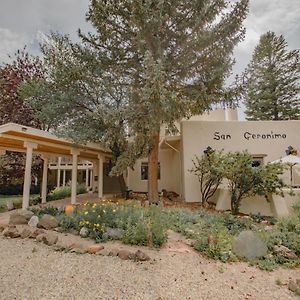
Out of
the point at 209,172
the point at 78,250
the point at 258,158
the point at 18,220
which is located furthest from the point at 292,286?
the point at 258,158

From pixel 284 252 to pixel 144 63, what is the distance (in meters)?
7.66

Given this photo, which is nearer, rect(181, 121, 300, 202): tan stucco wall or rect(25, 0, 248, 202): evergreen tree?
rect(25, 0, 248, 202): evergreen tree

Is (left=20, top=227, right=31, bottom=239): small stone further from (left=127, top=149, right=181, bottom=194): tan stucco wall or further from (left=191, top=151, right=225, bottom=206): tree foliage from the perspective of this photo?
(left=127, top=149, right=181, bottom=194): tan stucco wall

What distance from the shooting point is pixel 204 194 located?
11250 millimetres

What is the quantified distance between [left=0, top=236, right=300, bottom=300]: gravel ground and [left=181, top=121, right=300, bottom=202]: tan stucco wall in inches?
294

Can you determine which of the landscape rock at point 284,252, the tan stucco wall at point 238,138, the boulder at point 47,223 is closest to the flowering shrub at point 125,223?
the boulder at point 47,223

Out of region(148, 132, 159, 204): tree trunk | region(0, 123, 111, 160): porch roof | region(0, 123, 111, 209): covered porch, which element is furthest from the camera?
region(148, 132, 159, 204): tree trunk

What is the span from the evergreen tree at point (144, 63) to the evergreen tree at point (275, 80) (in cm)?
1383

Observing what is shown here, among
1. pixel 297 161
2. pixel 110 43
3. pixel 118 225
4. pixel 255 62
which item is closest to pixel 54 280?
pixel 118 225

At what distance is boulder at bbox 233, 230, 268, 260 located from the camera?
5.36 m

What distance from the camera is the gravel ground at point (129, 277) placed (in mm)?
3727

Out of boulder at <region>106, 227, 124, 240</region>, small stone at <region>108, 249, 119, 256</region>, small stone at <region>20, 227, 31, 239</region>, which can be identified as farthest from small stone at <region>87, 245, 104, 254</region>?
small stone at <region>20, 227, 31, 239</region>

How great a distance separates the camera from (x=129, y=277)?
4.16 metres

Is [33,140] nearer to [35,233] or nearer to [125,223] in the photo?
[35,233]
